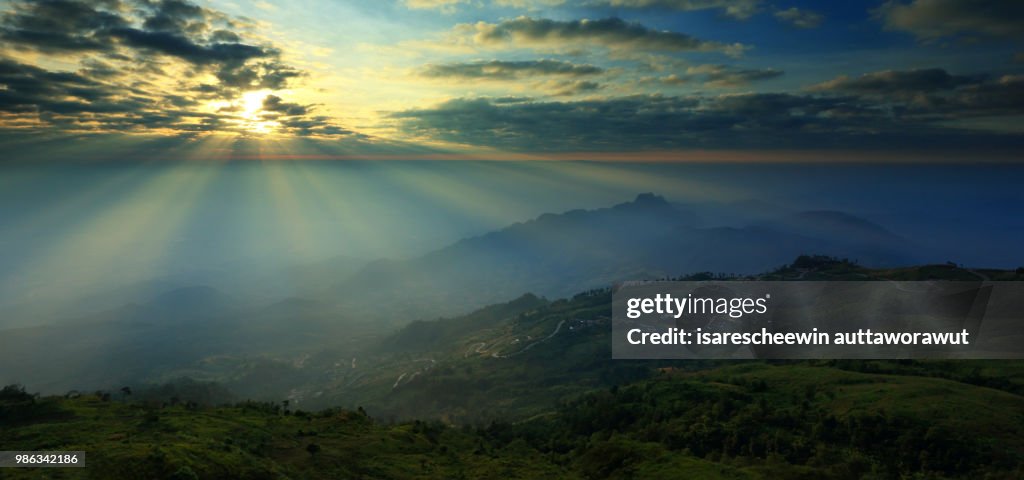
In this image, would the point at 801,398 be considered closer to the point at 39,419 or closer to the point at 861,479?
the point at 861,479

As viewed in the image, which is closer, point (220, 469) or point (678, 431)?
point (220, 469)

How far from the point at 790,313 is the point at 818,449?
14280 cm

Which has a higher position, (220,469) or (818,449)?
(220,469)

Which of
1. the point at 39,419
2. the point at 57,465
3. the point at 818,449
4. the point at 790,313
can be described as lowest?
the point at 790,313

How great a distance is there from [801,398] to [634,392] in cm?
3717

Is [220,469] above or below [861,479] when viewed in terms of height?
above

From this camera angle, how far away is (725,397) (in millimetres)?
96688

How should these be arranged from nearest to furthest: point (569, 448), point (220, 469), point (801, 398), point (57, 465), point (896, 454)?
point (57, 465)
point (220, 469)
point (896, 454)
point (569, 448)
point (801, 398)

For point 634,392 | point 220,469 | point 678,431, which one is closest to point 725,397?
point 678,431

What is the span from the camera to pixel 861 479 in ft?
192

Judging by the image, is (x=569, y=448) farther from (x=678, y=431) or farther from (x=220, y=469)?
(x=220, y=469)

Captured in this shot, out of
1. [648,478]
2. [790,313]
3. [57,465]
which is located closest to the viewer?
[57,465]

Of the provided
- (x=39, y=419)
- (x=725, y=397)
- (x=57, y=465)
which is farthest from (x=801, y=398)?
(x=39, y=419)

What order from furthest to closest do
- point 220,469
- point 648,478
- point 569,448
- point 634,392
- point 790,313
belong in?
point 790,313 → point 634,392 → point 569,448 → point 648,478 → point 220,469
